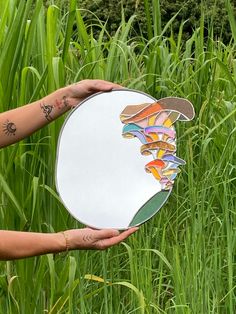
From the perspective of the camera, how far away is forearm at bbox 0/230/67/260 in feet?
4.25

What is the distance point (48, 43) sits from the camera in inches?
74.9

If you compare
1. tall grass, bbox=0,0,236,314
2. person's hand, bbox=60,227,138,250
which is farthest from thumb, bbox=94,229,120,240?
tall grass, bbox=0,0,236,314

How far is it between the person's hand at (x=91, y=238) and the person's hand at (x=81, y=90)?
305mm

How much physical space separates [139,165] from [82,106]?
6.6 inches

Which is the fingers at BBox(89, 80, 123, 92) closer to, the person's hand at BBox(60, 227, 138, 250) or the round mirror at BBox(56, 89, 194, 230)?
the round mirror at BBox(56, 89, 194, 230)

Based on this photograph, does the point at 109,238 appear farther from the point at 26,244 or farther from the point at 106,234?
the point at 26,244

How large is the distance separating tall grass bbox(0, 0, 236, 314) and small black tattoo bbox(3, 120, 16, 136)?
0.17 m

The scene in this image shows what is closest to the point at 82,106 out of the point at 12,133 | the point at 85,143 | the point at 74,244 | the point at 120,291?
the point at 85,143

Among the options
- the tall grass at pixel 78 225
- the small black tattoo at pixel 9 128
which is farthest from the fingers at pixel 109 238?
the small black tattoo at pixel 9 128

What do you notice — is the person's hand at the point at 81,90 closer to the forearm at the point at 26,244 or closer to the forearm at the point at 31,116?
the forearm at the point at 31,116

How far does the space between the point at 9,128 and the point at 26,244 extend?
38 cm

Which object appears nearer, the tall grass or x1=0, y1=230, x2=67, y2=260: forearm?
x1=0, y1=230, x2=67, y2=260: forearm

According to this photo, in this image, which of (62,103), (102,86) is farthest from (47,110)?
(102,86)

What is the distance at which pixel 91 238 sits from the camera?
1.36 meters
